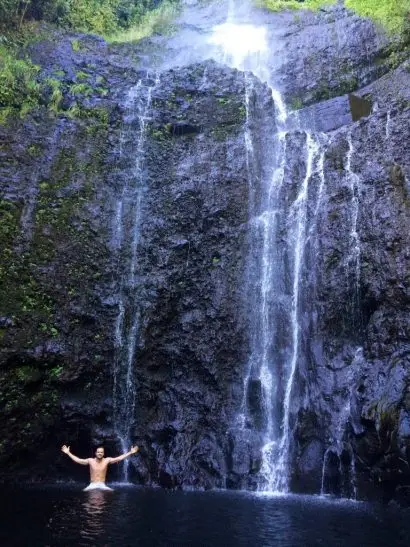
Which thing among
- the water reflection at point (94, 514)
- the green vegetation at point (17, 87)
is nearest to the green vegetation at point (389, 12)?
the green vegetation at point (17, 87)

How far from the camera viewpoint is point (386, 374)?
34.4 feet

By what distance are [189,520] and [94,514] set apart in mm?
1317

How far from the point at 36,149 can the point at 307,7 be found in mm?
12725

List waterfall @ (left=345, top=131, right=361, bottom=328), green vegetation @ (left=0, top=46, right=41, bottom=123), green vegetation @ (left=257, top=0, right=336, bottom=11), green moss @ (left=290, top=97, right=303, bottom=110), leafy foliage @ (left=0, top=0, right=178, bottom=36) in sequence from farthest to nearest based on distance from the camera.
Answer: green vegetation @ (left=257, top=0, right=336, bottom=11)
leafy foliage @ (left=0, top=0, right=178, bottom=36)
green moss @ (left=290, top=97, right=303, bottom=110)
green vegetation @ (left=0, top=46, right=41, bottom=123)
waterfall @ (left=345, top=131, right=361, bottom=328)

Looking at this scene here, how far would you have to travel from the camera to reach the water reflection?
19.7ft

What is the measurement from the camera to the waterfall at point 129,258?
12070mm

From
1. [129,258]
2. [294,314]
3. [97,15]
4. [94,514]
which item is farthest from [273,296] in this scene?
[97,15]

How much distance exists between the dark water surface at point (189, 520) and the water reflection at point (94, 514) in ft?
0.04

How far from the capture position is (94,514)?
7.16 m

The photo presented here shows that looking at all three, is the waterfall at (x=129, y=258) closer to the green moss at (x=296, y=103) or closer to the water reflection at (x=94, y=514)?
the water reflection at (x=94, y=514)

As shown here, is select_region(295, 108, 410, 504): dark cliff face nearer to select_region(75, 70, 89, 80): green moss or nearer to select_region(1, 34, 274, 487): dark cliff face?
select_region(1, 34, 274, 487): dark cliff face

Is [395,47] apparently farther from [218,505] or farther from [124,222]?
[218,505]

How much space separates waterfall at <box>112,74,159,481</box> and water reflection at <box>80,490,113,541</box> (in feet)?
8.18

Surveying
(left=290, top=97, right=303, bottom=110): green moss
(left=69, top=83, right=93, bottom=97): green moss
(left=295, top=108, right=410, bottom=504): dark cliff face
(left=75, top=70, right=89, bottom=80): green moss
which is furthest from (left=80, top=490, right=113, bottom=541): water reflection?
(left=290, top=97, right=303, bottom=110): green moss
